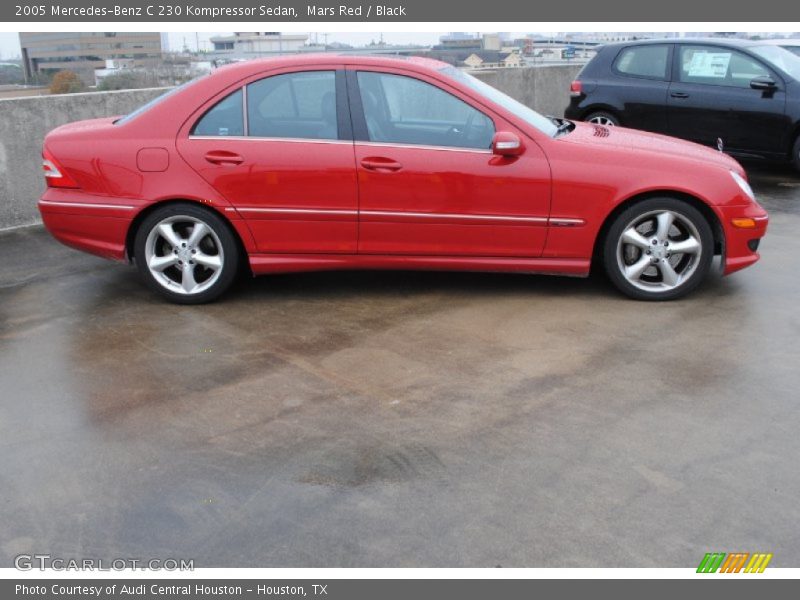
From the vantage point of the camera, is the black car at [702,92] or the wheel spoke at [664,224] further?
the black car at [702,92]

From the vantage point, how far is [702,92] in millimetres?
10047

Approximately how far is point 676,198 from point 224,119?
2.95 m

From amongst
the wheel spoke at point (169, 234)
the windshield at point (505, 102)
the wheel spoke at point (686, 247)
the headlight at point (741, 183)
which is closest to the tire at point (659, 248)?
the wheel spoke at point (686, 247)

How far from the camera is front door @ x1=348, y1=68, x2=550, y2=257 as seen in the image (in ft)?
18.6

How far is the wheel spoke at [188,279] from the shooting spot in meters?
5.87

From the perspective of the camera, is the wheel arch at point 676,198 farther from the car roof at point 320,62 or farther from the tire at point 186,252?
the tire at point 186,252

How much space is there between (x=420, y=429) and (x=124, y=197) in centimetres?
279

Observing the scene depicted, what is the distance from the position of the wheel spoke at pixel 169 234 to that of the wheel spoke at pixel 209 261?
151 mm

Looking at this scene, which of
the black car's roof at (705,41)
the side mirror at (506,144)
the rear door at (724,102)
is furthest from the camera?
the black car's roof at (705,41)

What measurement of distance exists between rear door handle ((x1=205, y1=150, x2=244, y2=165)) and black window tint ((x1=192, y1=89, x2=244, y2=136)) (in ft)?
0.51

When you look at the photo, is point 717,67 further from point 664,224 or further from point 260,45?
point 260,45

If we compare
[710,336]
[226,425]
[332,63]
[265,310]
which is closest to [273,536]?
[226,425]

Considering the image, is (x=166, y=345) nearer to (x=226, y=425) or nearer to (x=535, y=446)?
(x=226, y=425)

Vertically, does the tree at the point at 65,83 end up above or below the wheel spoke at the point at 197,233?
above
